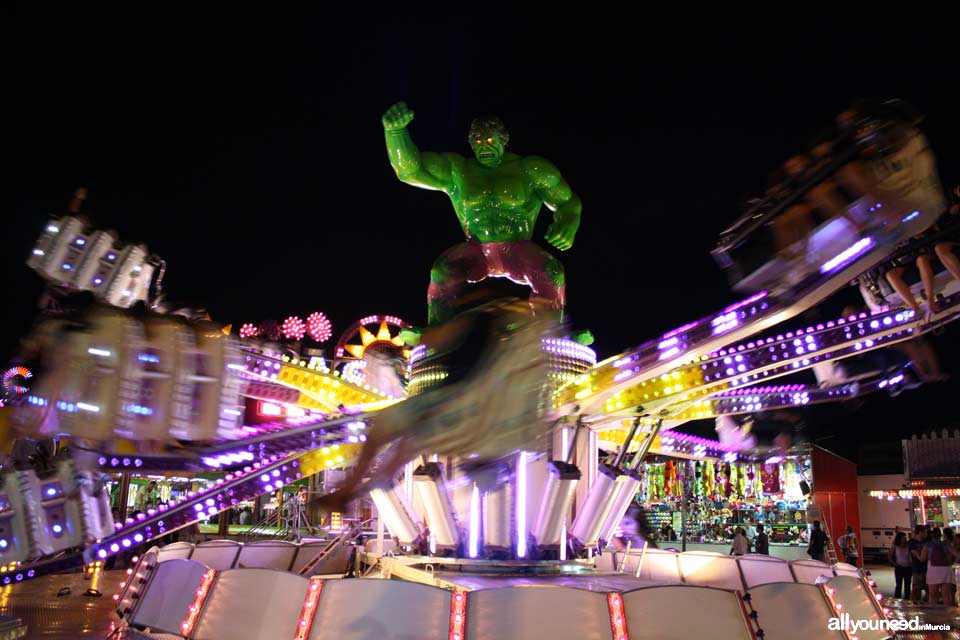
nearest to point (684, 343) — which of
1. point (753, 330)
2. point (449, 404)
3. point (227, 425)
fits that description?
point (753, 330)

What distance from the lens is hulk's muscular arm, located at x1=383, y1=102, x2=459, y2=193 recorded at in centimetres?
1032

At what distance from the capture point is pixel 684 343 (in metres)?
8.60

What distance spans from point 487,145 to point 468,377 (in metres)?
6.95

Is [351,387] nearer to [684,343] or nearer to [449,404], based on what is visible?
[684,343]

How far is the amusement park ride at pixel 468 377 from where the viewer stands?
15.2 feet

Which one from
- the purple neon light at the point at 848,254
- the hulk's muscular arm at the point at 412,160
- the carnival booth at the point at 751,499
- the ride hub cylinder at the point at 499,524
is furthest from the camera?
the carnival booth at the point at 751,499

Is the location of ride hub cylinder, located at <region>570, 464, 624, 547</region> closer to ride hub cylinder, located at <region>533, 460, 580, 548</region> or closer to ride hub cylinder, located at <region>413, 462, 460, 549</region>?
ride hub cylinder, located at <region>533, 460, 580, 548</region>

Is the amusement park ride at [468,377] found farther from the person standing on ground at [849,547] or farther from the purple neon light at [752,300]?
the person standing on ground at [849,547]

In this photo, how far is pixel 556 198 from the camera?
11.1m

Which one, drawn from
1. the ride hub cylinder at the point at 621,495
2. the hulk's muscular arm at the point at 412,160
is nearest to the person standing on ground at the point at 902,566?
the ride hub cylinder at the point at 621,495

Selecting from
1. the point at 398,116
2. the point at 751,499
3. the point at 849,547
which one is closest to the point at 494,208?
the point at 398,116

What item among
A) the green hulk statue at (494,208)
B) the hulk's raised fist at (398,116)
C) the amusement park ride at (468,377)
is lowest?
the amusement park ride at (468,377)

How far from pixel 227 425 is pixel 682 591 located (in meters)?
3.94

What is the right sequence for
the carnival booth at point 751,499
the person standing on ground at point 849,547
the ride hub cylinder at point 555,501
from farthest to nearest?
the carnival booth at point 751,499 < the person standing on ground at point 849,547 < the ride hub cylinder at point 555,501
